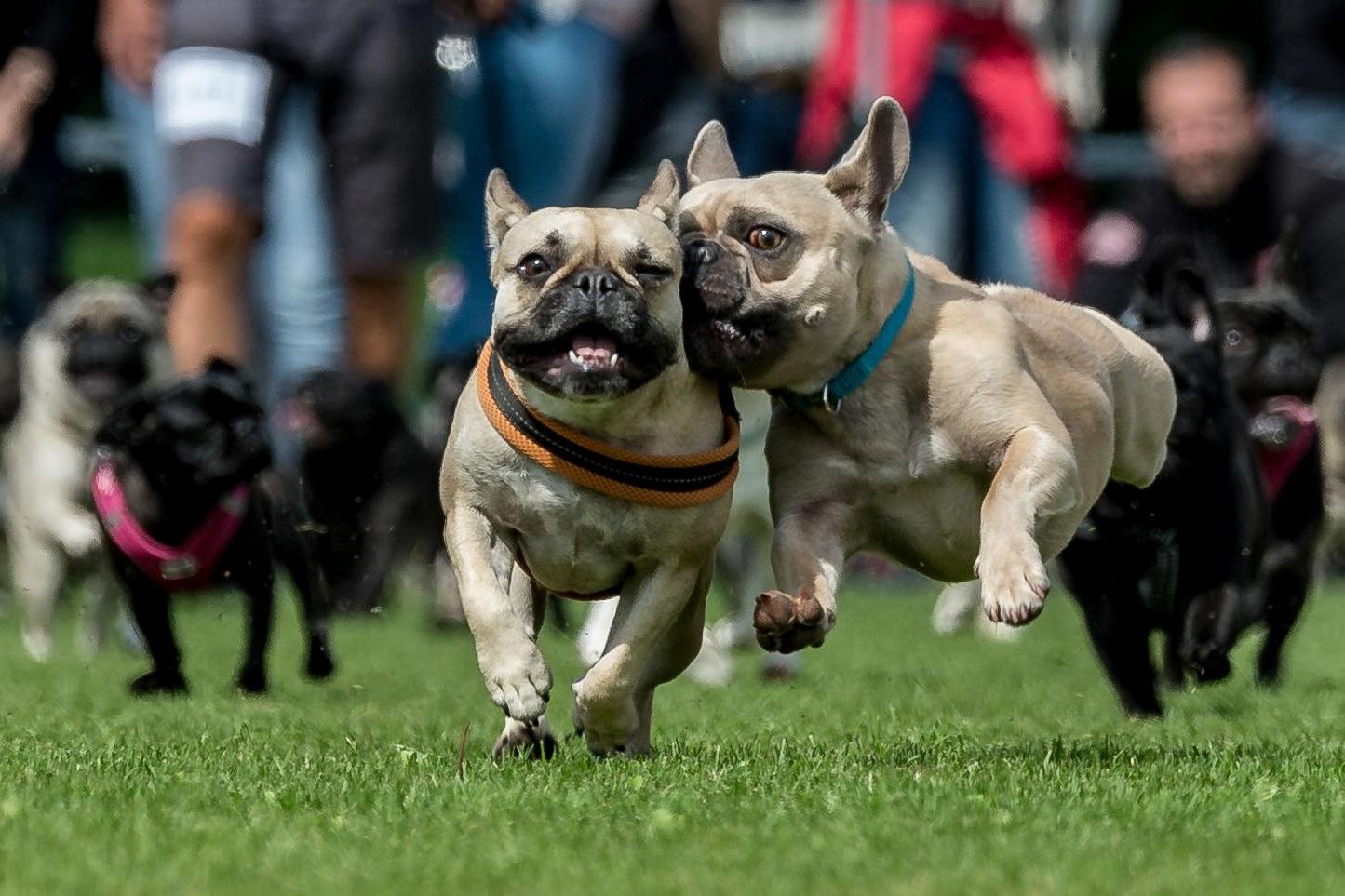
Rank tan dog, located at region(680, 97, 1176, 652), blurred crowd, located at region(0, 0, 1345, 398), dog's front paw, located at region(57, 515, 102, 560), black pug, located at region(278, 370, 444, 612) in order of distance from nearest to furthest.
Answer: tan dog, located at region(680, 97, 1176, 652)
dog's front paw, located at region(57, 515, 102, 560)
black pug, located at region(278, 370, 444, 612)
blurred crowd, located at region(0, 0, 1345, 398)

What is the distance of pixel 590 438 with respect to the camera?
200 inches

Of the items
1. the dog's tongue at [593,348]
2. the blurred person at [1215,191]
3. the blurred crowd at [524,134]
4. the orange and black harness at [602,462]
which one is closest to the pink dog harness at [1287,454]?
the blurred crowd at [524,134]

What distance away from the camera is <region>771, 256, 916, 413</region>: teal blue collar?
5293 mm

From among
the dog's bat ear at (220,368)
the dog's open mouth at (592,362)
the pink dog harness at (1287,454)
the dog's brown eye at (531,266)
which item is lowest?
the pink dog harness at (1287,454)

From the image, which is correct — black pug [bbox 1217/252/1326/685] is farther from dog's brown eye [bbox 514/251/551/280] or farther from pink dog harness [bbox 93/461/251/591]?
pink dog harness [bbox 93/461/251/591]

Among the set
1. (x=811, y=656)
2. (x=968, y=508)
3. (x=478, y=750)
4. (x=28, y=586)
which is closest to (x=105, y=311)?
(x=28, y=586)

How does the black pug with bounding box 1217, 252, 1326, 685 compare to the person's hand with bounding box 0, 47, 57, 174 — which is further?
the person's hand with bounding box 0, 47, 57, 174

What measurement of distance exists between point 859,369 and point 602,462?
0.64 metres

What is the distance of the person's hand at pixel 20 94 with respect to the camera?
1074 centimetres

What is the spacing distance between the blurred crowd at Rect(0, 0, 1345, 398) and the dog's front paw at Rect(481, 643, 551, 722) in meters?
4.61

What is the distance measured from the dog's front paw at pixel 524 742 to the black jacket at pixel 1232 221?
18.5ft

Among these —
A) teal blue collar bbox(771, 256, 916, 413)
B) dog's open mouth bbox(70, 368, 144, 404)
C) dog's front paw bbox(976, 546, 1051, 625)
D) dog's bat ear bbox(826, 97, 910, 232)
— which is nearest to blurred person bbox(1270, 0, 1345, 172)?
dog's open mouth bbox(70, 368, 144, 404)

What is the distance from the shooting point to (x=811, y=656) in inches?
346

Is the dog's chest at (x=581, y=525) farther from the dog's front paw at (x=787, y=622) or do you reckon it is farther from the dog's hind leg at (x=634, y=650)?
the dog's front paw at (x=787, y=622)
